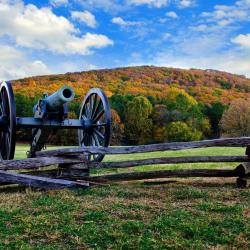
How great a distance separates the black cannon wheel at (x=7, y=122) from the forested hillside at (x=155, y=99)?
3374 centimetres

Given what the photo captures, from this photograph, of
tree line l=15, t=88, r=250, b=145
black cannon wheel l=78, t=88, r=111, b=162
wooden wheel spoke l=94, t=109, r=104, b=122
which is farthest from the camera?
tree line l=15, t=88, r=250, b=145

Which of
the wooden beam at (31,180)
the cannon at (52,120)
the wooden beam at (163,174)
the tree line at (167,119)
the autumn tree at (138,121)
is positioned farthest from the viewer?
→ the autumn tree at (138,121)

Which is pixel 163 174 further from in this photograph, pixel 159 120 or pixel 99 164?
pixel 159 120

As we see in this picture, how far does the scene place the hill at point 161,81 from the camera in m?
76.6

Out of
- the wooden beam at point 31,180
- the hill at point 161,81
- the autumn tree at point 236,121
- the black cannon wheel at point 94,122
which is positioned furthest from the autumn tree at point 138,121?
the wooden beam at point 31,180

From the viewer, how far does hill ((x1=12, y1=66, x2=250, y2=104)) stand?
76562mm

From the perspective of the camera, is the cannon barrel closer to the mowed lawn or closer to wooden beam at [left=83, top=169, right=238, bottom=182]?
wooden beam at [left=83, top=169, right=238, bottom=182]

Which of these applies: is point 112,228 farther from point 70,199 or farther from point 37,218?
point 70,199

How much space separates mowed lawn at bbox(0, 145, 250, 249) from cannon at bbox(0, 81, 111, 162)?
78.4 inches

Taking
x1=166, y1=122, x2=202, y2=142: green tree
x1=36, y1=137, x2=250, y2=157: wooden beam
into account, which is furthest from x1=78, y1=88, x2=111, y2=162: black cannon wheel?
x1=166, y1=122, x2=202, y2=142: green tree

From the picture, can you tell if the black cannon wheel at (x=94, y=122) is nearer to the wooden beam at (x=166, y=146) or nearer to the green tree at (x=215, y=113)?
the wooden beam at (x=166, y=146)

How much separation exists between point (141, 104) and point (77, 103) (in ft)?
43.9

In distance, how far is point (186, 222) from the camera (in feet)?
17.3

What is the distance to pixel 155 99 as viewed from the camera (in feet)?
252
